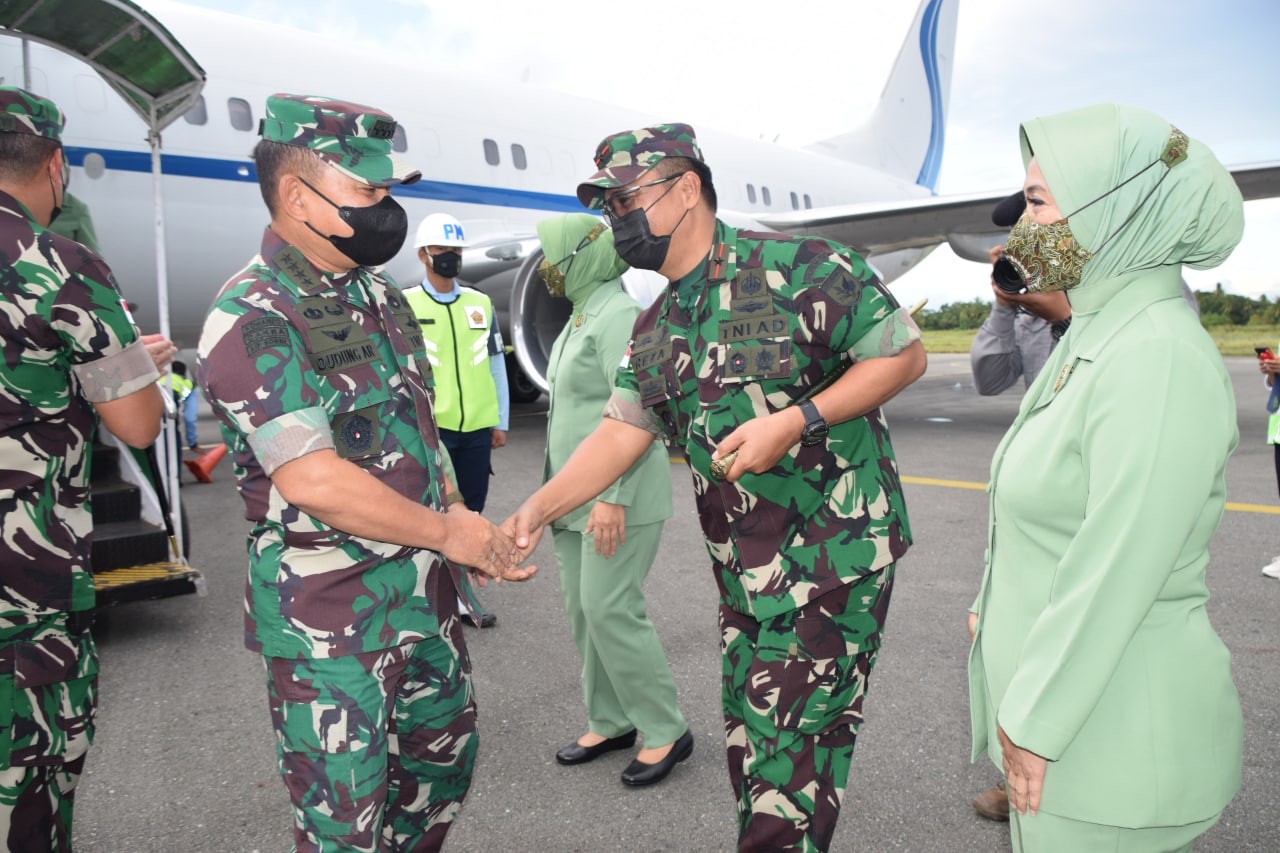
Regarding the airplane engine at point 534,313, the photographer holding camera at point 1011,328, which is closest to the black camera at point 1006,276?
the photographer holding camera at point 1011,328

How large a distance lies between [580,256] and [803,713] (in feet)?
6.42

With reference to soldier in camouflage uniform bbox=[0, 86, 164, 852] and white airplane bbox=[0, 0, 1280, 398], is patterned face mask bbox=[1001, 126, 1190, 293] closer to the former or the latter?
soldier in camouflage uniform bbox=[0, 86, 164, 852]

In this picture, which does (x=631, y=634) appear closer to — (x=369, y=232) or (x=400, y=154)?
(x=369, y=232)

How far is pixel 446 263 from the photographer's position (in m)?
4.63

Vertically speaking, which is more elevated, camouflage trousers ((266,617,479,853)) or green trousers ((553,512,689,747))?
camouflage trousers ((266,617,479,853))

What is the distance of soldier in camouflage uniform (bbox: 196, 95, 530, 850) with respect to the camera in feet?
5.70

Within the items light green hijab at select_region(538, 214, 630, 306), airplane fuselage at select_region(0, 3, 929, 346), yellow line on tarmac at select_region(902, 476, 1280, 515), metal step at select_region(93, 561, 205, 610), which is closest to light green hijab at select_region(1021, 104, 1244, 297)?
light green hijab at select_region(538, 214, 630, 306)

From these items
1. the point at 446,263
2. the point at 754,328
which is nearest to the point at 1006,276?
the point at 754,328

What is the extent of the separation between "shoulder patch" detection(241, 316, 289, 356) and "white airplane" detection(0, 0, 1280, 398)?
5.27 meters

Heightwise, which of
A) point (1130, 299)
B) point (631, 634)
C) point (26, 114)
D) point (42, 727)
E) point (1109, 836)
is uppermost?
point (26, 114)

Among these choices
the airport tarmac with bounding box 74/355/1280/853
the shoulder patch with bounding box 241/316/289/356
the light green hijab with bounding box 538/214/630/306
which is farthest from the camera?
the light green hijab with bounding box 538/214/630/306

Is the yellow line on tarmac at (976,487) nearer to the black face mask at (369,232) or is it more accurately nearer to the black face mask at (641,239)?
the black face mask at (641,239)

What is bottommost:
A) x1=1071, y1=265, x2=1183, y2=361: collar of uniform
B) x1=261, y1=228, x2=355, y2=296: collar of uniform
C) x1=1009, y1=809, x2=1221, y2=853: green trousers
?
x1=1009, y1=809, x2=1221, y2=853: green trousers

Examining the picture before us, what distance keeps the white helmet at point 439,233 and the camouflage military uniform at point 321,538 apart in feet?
8.74
